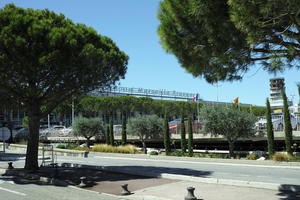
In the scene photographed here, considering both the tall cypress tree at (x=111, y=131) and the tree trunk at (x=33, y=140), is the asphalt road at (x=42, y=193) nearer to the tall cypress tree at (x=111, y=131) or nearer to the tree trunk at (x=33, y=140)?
the tree trunk at (x=33, y=140)

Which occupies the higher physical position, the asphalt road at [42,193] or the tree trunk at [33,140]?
the tree trunk at [33,140]

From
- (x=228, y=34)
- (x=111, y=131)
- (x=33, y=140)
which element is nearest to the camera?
(x=228, y=34)

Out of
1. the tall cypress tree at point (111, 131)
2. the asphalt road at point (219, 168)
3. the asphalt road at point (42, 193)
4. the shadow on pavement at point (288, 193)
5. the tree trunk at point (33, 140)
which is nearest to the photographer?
the shadow on pavement at point (288, 193)

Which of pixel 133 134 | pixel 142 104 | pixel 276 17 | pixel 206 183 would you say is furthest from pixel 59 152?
pixel 142 104

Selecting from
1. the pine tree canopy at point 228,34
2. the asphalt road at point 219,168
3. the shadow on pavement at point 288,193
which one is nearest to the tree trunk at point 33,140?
the asphalt road at point 219,168

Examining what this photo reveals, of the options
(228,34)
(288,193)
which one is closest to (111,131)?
(288,193)

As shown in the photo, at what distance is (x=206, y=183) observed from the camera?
38.9ft

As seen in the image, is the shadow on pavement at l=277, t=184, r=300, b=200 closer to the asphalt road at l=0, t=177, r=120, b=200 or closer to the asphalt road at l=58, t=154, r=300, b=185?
the asphalt road at l=58, t=154, r=300, b=185

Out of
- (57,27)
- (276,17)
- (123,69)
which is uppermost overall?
(57,27)

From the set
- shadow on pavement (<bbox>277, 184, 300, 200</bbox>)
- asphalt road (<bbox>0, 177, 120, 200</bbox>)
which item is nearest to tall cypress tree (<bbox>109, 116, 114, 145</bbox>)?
asphalt road (<bbox>0, 177, 120, 200</bbox>)

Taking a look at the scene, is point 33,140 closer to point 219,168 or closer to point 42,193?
point 42,193

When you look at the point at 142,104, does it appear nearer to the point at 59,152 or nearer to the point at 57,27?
the point at 59,152

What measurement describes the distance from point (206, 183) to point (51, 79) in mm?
8547

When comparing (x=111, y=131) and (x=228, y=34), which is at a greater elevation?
(x=228, y=34)
